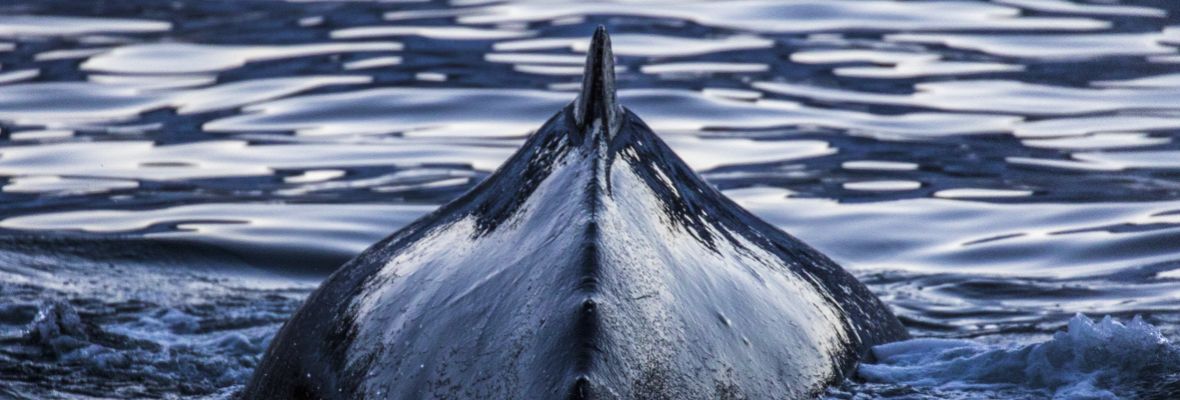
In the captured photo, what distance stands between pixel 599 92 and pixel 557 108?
668 cm

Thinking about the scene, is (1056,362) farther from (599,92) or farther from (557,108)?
(557,108)

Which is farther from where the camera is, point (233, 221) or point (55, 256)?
point (233, 221)

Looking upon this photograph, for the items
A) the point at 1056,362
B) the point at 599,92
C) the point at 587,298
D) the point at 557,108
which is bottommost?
the point at 557,108

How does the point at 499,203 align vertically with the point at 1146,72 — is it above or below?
above

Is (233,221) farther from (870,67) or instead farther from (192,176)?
(870,67)

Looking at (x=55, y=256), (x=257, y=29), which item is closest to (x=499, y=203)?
(x=55, y=256)

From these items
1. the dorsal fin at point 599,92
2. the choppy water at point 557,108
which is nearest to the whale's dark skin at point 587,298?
the dorsal fin at point 599,92

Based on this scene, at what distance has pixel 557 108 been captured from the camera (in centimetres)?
1049

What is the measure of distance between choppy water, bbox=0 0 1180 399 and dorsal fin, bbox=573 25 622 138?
73 centimetres

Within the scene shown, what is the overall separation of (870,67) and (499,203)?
A: 832 cm

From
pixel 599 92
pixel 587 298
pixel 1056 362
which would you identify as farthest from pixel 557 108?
pixel 587 298

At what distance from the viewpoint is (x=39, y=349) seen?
16.8 feet

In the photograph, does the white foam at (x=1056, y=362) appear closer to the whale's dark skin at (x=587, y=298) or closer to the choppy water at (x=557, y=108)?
the choppy water at (x=557, y=108)

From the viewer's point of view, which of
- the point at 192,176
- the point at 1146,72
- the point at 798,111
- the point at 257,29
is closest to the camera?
the point at 192,176
